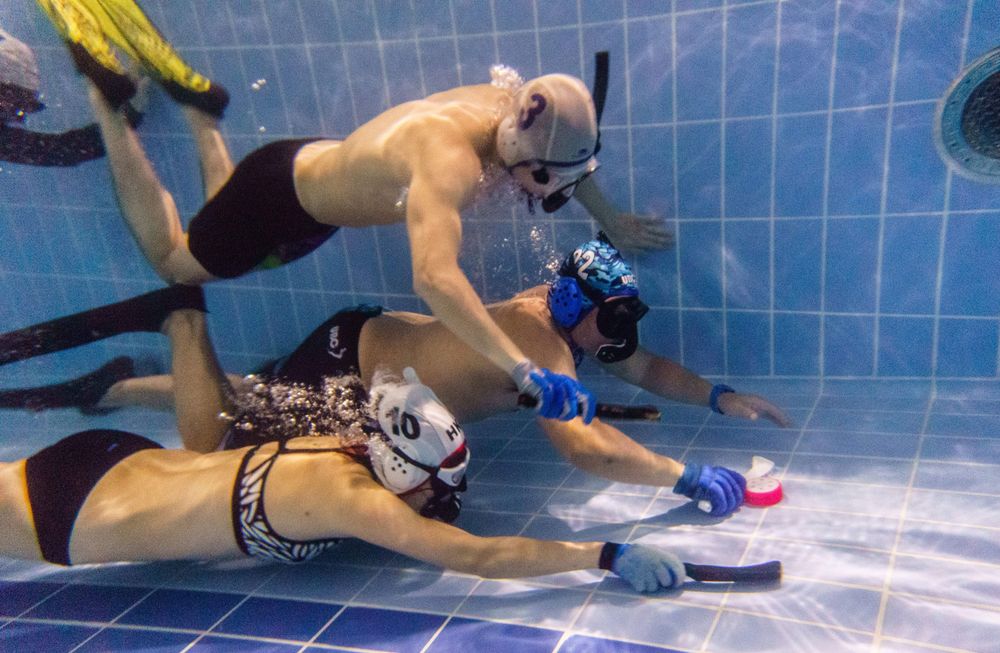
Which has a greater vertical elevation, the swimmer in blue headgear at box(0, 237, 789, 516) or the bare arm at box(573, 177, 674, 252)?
the bare arm at box(573, 177, 674, 252)

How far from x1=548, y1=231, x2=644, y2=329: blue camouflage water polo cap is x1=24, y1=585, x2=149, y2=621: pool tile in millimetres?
1743

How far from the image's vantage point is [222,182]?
313cm

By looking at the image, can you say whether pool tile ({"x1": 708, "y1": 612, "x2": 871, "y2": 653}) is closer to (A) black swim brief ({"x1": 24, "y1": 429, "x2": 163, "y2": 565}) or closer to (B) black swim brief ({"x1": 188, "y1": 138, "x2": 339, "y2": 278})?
(A) black swim brief ({"x1": 24, "y1": 429, "x2": 163, "y2": 565})

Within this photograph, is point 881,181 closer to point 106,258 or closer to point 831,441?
point 831,441

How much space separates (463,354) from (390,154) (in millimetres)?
732

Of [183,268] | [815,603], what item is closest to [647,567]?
[815,603]

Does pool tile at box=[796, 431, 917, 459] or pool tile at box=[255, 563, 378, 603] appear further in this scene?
pool tile at box=[796, 431, 917, 459]

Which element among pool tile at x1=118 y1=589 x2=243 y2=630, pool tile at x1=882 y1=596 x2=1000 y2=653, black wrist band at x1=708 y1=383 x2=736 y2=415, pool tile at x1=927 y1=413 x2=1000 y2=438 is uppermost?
black wrist band at x1=708 y1=383 x2=736 y2=415

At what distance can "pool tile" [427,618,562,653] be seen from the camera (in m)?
1.75

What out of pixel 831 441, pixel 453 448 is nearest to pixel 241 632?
pixel 453 448

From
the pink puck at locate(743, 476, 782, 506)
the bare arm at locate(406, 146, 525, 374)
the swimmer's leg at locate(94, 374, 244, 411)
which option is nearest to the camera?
the bare arm at locate(406, 146, 525, 374)

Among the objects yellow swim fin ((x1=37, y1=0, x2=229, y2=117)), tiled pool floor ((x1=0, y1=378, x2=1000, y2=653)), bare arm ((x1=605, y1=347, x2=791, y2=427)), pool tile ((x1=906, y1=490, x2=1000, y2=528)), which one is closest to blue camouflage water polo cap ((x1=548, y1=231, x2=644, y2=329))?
bare arm ((x1=605, y1=347, x2=791, y2=427))

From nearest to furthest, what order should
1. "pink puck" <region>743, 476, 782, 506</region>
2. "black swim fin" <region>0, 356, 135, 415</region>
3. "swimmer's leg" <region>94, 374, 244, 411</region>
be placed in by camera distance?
"pink puck" <region>743, 476, 782, 506</region>, "swimmer's leg" <region>94, 374, 244, 411</region>, "black swim fin" <region>0, 356, 135, 415</region>

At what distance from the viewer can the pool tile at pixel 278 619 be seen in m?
1.97
